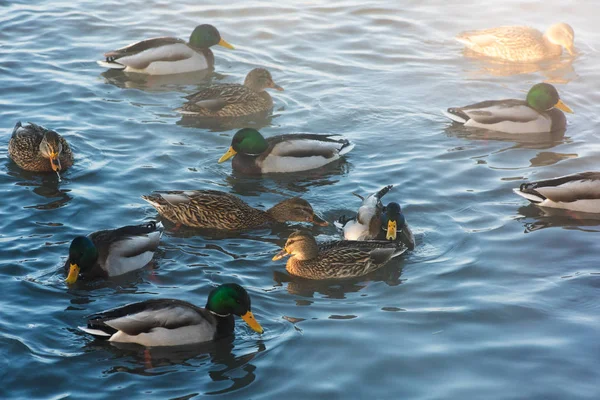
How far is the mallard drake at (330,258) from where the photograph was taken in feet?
32.7

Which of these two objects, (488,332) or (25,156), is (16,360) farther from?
(25,156)

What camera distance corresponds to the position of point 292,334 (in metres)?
8.64

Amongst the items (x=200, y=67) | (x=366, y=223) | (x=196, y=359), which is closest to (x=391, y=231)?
(x=366, y=223)

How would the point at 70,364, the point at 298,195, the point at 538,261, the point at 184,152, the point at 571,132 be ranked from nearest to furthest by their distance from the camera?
the point at 70,364 → the point at 538,261 → the point at 298,195 → the point at 184,152 → the point at 571,132

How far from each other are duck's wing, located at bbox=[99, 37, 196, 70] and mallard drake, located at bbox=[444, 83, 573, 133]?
5.22 meters

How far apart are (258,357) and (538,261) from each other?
367 centimetres

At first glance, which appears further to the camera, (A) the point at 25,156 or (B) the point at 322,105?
(B) the point at 322,105

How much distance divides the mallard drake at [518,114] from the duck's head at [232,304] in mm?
6896

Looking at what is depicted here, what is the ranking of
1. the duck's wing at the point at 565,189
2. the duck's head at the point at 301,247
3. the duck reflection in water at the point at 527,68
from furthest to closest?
the duck reflection in water at the point at 527,68
the duck's wing at the point at 565,189
the duck's head at the point at 301,247

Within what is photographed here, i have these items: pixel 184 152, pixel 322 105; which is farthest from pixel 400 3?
pixel 184 152

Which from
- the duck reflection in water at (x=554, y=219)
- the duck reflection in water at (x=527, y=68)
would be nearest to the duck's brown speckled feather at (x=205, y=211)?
the duck reflection in water at (x=554, y=219)

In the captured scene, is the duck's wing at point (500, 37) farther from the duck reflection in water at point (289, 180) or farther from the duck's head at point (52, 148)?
the duck's head at point (52, 148)

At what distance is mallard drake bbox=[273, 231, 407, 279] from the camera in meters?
9.96

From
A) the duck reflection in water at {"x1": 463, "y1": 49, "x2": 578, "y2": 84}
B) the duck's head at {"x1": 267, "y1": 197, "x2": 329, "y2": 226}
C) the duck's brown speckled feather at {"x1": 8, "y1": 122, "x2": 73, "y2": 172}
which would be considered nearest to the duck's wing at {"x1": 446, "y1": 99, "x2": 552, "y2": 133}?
the duck reflection in water at {"x1": 463, "y1": 49, "x2": 578, "y2": 84}
